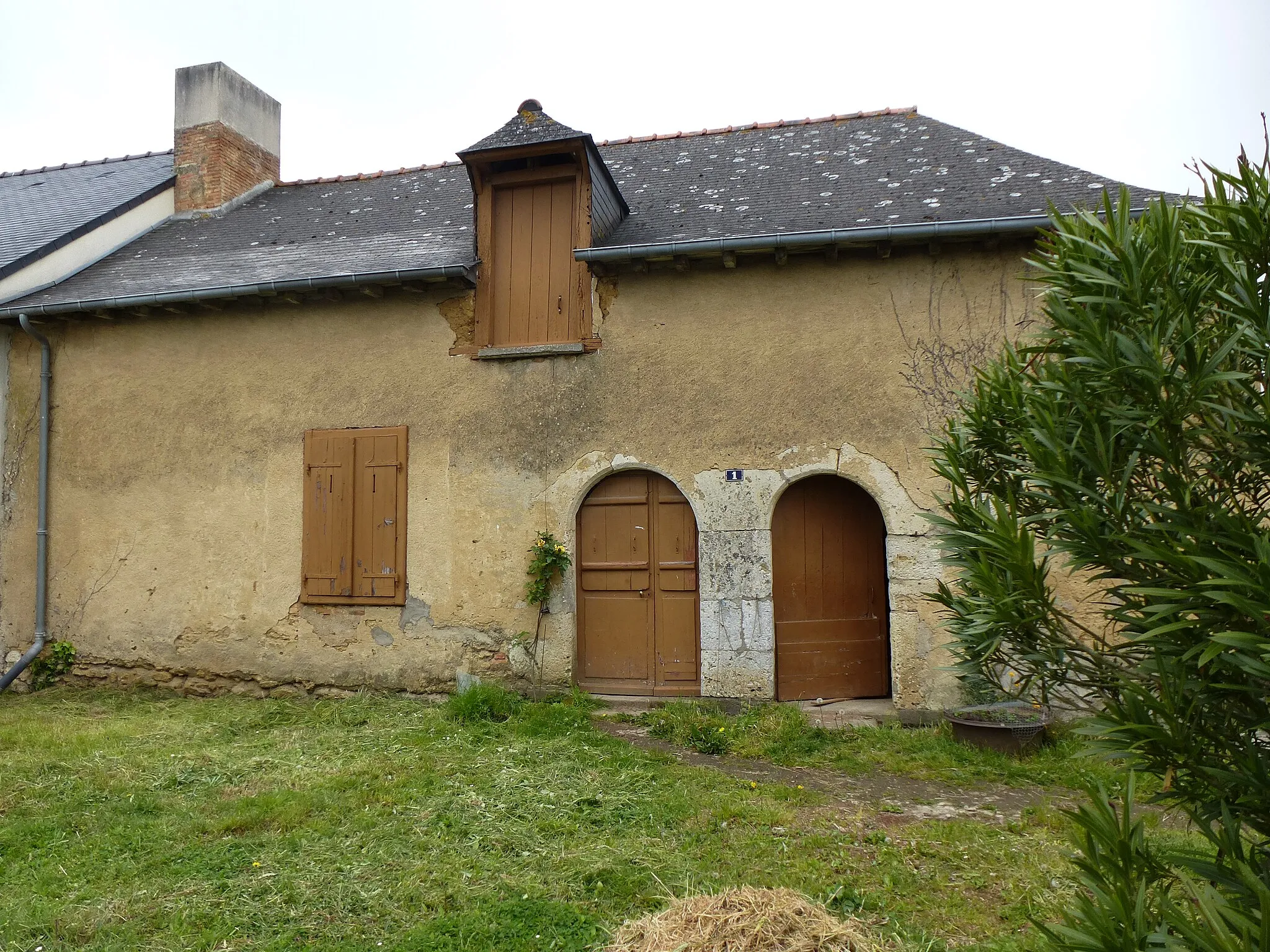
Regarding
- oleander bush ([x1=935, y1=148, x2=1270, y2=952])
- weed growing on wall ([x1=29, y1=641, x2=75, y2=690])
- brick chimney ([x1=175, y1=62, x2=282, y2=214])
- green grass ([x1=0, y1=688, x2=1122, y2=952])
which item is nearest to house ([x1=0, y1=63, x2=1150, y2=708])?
weed growing on wall ([x1=29, y1=641, x2=75, y2=690])

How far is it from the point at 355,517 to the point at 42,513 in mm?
3276

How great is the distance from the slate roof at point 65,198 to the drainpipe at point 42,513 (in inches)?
30.6

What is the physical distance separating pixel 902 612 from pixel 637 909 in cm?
386

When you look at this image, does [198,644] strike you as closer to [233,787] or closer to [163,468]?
[163,468]

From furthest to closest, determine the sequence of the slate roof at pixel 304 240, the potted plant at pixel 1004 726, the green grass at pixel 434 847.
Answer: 1. the slate roof at pixel 304 240
2. the potted plant at pixel 1004 726
3. the green grass at pixel 434 847

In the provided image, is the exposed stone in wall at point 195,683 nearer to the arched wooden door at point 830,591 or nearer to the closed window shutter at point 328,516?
the closed window shutter at point 328,516

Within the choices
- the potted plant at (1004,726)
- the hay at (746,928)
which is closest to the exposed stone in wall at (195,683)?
the potted plant at (1004,726)

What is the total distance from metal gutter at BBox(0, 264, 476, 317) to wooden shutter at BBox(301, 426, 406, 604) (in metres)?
1.27

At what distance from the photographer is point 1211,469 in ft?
6.31

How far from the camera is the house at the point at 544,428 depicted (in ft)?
22.5

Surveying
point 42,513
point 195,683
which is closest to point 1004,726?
point 195,683

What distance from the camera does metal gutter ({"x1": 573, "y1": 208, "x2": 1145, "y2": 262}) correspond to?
6.40 metres

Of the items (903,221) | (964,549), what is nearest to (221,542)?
(903,221)

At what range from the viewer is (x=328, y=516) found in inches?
305
